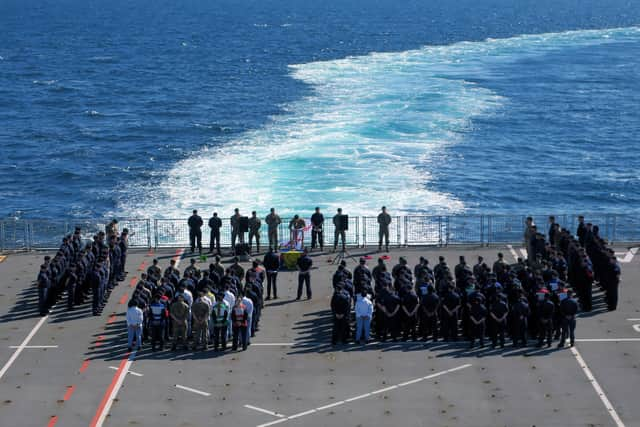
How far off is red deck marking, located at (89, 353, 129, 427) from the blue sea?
29.0 meters

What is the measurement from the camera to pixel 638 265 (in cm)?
3956

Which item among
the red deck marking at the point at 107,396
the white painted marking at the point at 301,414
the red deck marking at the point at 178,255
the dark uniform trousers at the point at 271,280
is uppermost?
the red deck marking at the point at 178,255

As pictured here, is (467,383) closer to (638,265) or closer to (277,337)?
(277,337)

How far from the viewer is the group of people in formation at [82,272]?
34438 mm

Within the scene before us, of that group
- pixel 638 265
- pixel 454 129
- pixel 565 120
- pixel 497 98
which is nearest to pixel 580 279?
pixel 638 265

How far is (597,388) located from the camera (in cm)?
2811

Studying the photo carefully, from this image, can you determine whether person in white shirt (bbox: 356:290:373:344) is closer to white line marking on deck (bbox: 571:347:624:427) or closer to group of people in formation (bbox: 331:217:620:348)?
group of people in formation (bbox: 331:217:620:348)

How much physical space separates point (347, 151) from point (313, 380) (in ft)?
156

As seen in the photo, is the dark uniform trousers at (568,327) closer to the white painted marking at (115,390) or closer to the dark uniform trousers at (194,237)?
the white painted marking at (115,390)

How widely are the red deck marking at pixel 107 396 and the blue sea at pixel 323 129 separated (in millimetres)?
28979

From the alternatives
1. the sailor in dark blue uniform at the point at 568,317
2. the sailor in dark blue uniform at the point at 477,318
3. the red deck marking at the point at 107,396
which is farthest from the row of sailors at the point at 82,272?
the sailor in dark blue uniform at the point at 568,317

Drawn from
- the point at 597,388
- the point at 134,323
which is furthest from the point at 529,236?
the point at 134,323

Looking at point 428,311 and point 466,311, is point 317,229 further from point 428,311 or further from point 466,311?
point 466,311

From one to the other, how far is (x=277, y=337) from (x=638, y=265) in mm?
15493
